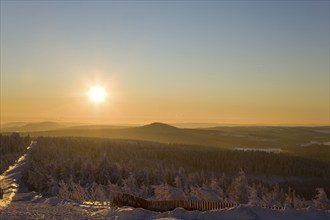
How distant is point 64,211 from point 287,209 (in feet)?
58.1

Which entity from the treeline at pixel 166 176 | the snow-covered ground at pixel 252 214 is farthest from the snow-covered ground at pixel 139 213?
the treeline at pixel 166 176

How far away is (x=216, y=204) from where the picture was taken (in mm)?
30656

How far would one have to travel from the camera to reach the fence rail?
30.6m

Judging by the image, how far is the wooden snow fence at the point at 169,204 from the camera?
3058 centimetres

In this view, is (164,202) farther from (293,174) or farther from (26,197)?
(293,174)

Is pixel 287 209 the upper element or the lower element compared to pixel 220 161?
upper

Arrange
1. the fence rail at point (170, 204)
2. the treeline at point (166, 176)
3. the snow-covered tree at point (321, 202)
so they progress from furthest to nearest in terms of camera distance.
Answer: the snow-covered tree at point (321, 202)
the treeline at point (166, 176)
the fence rail at point (170, 204)

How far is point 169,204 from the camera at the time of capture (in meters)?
31.8

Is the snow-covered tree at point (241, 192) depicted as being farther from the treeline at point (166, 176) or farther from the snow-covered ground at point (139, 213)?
the snow-covered ground at point (139, 213)

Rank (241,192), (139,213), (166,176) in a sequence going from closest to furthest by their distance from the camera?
(139,213) < (241,192) < (166,176)

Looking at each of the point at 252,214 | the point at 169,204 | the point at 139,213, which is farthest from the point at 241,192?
the point at 252,214

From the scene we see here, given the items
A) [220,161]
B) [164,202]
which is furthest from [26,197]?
[220,161]

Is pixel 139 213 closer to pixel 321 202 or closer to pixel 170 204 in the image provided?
pixel 170 204

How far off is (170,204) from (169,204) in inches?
3.6
